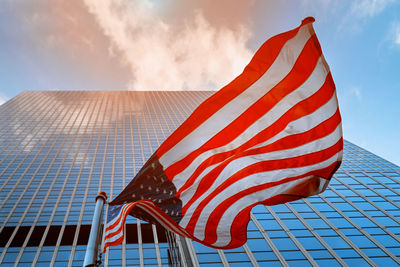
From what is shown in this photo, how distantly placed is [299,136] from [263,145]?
0.94 m

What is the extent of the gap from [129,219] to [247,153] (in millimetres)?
40545

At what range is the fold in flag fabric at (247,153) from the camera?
8188 millimetres

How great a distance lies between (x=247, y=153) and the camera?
8.75 meters

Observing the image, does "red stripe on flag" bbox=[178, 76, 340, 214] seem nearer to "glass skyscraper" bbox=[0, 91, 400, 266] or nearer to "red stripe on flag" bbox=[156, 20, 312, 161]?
"red stripe on flag" bbox=[156, 20, 312, 161]

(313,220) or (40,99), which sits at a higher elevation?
(40,99)

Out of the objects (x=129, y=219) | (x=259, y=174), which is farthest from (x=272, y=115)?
(x=129, y=219)

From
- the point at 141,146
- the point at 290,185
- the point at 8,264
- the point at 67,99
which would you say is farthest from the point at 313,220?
the point at 67,99

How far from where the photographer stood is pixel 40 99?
117625mm

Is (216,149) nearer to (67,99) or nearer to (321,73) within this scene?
(321,73)

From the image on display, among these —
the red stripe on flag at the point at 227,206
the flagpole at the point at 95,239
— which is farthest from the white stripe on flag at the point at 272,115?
the flagpole at the point at 95,239

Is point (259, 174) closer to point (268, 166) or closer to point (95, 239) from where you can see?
point (268, 166)

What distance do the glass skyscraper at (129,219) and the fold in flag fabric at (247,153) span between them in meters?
21.9

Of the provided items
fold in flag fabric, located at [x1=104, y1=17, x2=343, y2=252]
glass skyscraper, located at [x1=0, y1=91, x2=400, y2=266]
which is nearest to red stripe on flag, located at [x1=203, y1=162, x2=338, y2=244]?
fold in flag fabric, located at [x1=104, y1=17, x2=343, y2=252]

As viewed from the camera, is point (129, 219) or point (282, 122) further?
point (129, 219)
